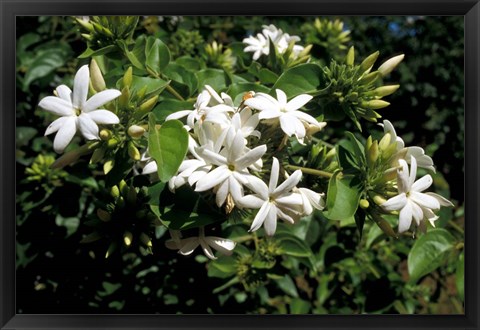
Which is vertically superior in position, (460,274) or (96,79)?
(96,79)

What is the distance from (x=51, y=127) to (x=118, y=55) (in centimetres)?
38

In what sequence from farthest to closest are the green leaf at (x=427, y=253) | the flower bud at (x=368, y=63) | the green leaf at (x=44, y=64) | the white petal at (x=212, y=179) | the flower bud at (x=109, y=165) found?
the green leaf at (x=44, y=64) < the green leaf at (x=427, y=253) < the flower bud at (x=368, y=63) < the flower bud at (x=109, y=165) < the white petal at (x=212, y=179)

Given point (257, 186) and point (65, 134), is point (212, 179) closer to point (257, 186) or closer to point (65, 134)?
point (257, 186)

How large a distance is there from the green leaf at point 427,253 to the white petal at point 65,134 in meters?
1.02

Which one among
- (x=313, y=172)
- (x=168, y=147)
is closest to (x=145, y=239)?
(x=168, y=147)

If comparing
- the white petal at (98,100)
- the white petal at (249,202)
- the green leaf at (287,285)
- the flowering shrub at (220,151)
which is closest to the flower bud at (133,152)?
the flowering shrub at (220,151)

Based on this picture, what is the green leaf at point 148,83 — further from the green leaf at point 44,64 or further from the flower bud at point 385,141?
the green leaf at point 44,64

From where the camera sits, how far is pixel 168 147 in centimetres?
96

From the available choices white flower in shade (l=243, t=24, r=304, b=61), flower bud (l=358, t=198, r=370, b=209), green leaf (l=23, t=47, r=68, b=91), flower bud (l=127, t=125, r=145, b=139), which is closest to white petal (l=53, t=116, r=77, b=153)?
flower bud (l=127, t=125, r=145, b=139)

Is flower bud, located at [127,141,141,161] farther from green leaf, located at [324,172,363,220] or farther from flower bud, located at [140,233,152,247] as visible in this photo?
green leaf, located at [324,172,363,220]

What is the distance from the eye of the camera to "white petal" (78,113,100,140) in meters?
0.95

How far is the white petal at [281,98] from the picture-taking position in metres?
1.05

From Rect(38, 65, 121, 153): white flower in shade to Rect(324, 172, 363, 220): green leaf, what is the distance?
0.42m

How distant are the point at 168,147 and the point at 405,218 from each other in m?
0.45
